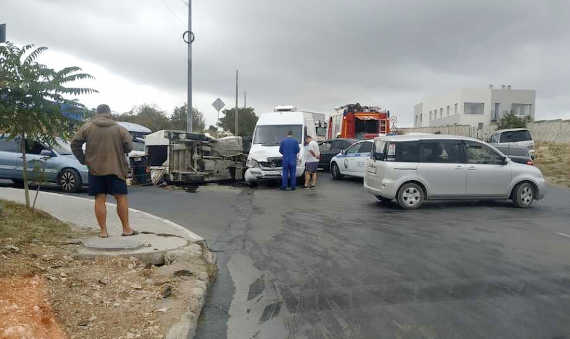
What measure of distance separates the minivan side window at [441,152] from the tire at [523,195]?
1586mm

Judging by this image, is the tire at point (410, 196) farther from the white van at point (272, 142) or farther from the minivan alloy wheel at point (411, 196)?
the white van at point (272, 142)

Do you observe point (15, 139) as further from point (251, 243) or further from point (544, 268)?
point (544, 268)

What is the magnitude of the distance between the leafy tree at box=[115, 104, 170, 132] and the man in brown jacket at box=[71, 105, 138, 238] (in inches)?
1641

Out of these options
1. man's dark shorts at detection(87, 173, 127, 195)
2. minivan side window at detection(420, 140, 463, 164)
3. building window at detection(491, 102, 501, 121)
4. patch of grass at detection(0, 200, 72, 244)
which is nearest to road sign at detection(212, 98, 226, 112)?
minivan side window at detection(420, 140, 463, 164)

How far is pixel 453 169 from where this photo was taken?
464 inches

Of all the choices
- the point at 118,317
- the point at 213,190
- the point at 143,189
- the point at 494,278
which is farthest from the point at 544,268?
the point at 143,189

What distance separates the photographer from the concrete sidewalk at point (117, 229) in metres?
6.22

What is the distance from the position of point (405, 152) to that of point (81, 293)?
28.6ft

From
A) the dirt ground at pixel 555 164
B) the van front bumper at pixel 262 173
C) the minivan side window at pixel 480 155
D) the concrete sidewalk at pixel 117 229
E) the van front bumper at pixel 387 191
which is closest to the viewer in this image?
the concrete sidewalk at pixel 117 229

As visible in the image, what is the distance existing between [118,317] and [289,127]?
1395cm

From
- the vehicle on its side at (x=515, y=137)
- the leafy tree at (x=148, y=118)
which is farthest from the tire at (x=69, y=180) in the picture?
the leafy tree at (x=148, y=118)

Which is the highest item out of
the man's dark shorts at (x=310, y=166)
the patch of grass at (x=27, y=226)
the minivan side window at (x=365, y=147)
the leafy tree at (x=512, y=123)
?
the leafy tree at (x=512, y=123)

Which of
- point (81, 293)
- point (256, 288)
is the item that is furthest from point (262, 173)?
point (81, 293)

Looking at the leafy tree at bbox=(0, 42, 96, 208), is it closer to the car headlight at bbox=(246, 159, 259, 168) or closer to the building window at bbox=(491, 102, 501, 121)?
the car headlight at bbox=(246, 159, 259, 168)
